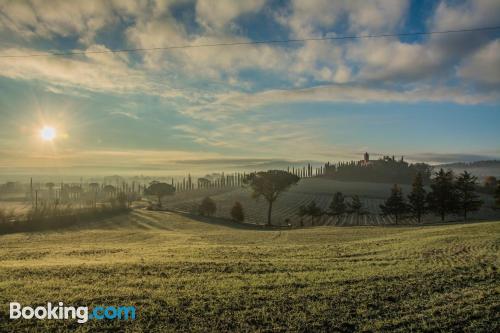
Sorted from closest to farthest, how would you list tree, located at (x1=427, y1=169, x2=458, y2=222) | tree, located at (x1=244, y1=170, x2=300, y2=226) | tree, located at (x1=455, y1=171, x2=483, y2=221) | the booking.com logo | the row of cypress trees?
the booking.com logo
tree, located at (x1=427, y1=169, x2=458, y2=222)
the row of cypress trees
tree, located at (x1=455, y1=171, x2=483, y2=221)
tree, located at (x1=244, y1=170, x2=300, y2=226)

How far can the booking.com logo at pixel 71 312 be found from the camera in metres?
8.63

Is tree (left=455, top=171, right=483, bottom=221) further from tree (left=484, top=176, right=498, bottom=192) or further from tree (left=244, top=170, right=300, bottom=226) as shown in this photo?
tree (left=484, top=176, right=498, bottom=192)

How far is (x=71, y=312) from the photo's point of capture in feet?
29.5

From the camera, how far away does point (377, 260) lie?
1728cm

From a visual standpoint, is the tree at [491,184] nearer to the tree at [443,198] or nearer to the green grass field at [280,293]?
the tree at [443,198]

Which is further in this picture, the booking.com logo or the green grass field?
the booking.com logo

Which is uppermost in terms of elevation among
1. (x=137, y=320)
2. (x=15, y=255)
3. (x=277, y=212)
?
(x=137, y=320)

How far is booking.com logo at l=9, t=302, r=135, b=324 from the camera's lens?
8.63m

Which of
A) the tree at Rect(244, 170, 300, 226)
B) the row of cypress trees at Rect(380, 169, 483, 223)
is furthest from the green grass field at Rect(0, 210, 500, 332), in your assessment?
the tree at Rect(244, 170, 300, 226)

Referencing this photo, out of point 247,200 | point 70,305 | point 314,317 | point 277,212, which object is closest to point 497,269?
point 314,317

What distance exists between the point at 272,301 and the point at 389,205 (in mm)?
70426

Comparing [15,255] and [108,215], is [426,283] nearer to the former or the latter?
[15,255]

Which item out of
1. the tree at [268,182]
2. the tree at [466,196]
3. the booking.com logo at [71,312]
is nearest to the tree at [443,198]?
the tree at [466,196]

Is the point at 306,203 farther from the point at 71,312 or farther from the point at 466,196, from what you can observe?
the point at 71,312
